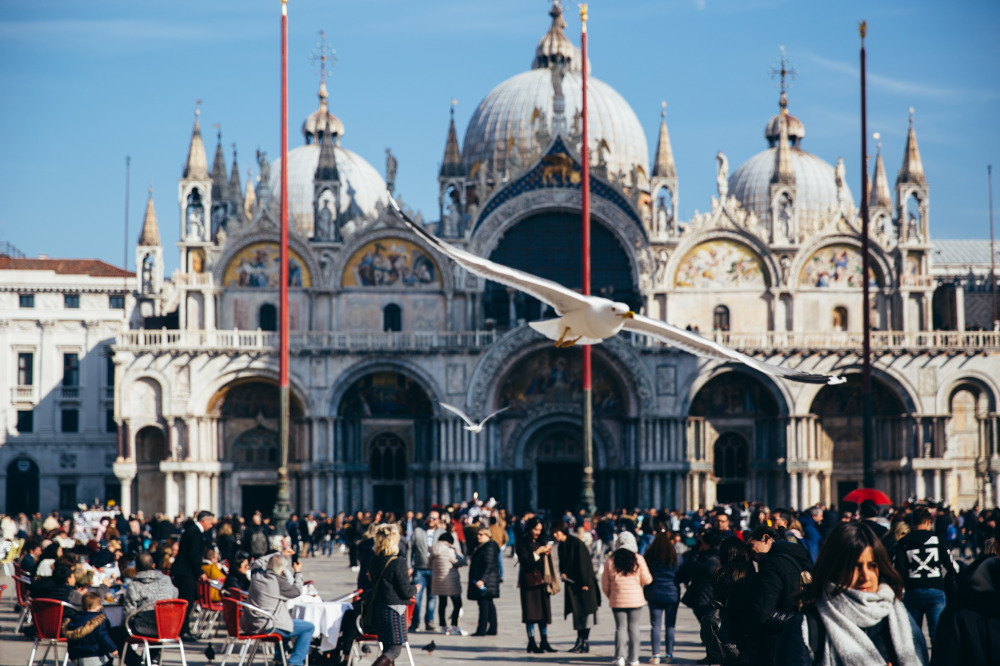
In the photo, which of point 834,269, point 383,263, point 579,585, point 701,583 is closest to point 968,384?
point 834,269

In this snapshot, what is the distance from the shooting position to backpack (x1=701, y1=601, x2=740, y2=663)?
10.6 m

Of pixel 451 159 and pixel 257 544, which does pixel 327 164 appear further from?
pixel 257 544

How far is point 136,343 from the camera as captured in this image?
45.0 metres

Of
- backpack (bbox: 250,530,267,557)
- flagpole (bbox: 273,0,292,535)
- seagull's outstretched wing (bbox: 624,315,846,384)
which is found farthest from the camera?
flagpole (bbox: 273,0,292,535)

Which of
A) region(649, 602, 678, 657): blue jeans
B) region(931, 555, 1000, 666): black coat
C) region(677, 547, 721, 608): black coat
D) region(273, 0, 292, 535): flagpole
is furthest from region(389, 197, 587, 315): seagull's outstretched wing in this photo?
region(273, 0, 292, 535): flagpole

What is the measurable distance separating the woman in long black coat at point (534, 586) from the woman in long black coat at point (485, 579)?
2.77 feet

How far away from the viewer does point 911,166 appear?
48.9 meters

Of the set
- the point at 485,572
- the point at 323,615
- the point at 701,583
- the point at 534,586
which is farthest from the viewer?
the point at 485,572

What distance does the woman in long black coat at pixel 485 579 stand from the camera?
18.5 meters

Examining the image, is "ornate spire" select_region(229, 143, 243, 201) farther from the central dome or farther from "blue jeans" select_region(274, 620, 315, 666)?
"blue jeans" select_region(274, 620, 315, 666)

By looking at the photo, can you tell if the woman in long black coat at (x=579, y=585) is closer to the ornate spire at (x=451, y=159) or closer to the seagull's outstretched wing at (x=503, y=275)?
the seagull's outstretched wing at (x=503, y=275)

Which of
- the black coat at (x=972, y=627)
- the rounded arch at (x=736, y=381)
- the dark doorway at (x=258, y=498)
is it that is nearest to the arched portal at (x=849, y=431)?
the rounded arch at (x=736, y=381)

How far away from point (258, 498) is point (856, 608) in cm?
4116

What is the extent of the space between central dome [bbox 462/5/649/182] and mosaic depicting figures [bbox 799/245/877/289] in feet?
40.8
